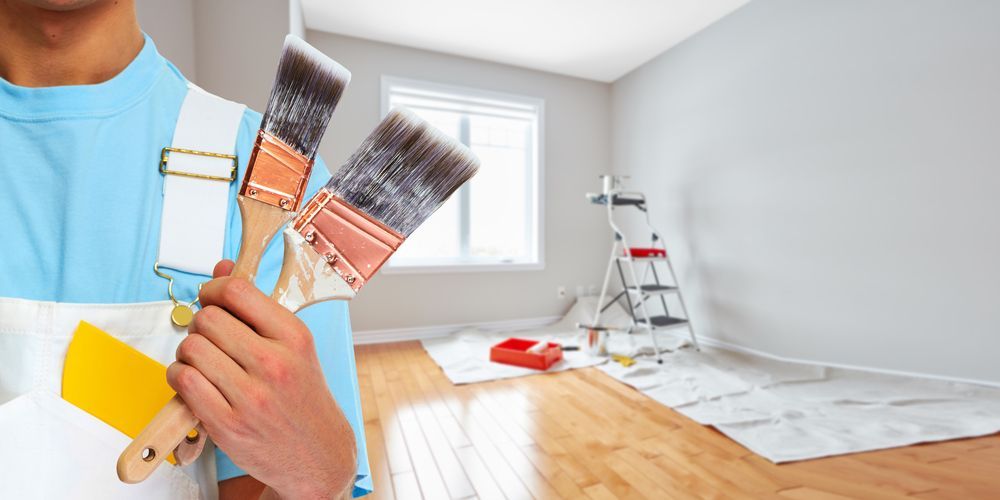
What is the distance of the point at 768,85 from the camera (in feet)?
9.25

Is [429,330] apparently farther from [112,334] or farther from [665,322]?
[112,334]

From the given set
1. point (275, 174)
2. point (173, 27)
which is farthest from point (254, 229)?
point (173, 27)

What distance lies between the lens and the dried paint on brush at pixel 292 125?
35 centimetres

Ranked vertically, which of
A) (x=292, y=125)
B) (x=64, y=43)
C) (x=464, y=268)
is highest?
(x=64, y=43)

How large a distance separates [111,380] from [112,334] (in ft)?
0.16

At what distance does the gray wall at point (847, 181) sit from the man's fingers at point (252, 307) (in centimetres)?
298

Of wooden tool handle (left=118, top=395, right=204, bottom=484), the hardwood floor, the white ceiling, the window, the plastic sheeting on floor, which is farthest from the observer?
the window

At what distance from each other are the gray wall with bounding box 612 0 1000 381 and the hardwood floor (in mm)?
763

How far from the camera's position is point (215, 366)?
1.00 ft

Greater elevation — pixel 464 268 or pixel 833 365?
pixel 464 268

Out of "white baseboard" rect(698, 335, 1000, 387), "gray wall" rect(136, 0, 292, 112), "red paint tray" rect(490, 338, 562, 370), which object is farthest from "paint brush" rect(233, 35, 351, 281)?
"white baseboard" rect(698, 335, 1000, 387)

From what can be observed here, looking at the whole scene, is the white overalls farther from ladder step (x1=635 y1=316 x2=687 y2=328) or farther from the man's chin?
ladder step (x1=635 y1=316 x2=687 y2=328)

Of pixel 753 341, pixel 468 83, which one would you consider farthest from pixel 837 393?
pixel 468 83

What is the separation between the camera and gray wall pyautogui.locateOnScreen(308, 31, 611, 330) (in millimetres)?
3426
